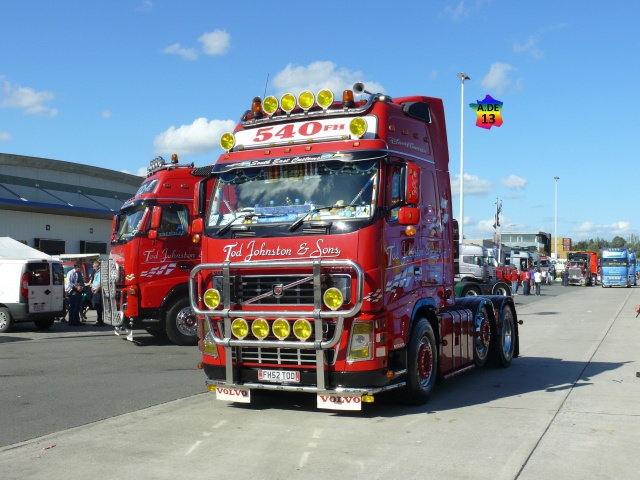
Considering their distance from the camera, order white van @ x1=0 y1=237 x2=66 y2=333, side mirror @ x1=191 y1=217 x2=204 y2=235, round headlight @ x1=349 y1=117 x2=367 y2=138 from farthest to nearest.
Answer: white van @ x1=0 y1=237 x2=66 y2=333, side mirror @ x1=191 y1=217 x2=204 y2=235, round headlight @ x1=349 y1=117 x2=367 y2=138

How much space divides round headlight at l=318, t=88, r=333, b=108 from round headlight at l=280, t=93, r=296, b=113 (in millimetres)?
338

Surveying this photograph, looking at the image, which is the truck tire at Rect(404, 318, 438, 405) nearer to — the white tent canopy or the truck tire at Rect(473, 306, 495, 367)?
the truck tire at Rect(473, 306, 495, 367)

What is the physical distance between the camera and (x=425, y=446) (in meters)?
6.69

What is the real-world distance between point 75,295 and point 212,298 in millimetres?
12880

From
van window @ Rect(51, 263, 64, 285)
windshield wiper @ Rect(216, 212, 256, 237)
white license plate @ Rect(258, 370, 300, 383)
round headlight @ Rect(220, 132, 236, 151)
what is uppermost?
round headlight @ Rect(220, 132, 236, 151)

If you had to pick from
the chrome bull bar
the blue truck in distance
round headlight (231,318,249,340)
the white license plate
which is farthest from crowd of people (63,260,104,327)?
the blue truck in distance

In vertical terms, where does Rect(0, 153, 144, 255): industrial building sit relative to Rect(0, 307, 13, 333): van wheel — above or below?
above

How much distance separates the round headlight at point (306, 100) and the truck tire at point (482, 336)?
13.9 ft

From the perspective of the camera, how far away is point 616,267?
57.8 meters

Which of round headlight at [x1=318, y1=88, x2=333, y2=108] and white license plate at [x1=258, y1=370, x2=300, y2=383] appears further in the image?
round headlight at [x1=318, y1=88, x2=333, y2=108]

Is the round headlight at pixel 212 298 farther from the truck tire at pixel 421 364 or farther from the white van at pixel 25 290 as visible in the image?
the white van at pixel 25 290

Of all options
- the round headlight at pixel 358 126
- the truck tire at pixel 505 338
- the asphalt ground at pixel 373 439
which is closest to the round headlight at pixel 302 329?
the asphalt ground at pixel 373 439

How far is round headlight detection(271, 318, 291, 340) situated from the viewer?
302 inches

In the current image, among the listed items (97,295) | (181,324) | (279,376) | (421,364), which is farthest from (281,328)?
(97,295)
